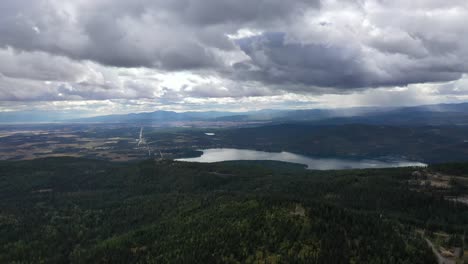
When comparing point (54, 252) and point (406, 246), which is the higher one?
point (406, 246)

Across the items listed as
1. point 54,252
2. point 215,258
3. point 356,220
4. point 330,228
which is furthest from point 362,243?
point 54,252

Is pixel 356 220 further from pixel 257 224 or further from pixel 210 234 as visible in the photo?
pixel 210 234

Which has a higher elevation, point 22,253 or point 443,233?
point 443,233

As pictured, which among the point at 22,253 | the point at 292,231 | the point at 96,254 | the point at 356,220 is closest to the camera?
the point at 292,231

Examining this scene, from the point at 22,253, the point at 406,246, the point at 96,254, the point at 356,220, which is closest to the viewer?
the point at 406,246

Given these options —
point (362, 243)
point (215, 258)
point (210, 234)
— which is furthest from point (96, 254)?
point (362, 243)

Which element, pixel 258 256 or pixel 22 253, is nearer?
pixel 258 256

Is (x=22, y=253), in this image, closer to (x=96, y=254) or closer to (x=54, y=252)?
(x=54, y=252)

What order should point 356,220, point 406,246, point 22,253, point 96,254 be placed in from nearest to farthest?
point 406,246 < point 356,220 < point 96,254 < point 22,253

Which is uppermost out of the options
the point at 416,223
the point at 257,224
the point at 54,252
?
the point at 257,224
